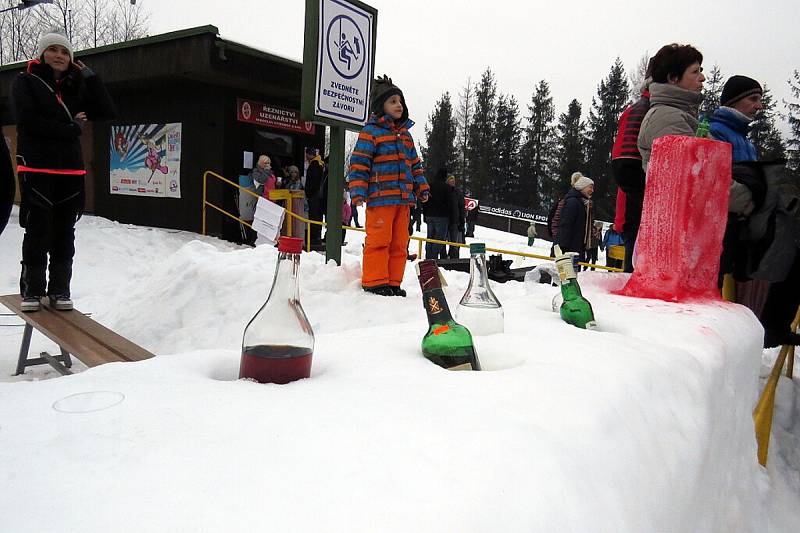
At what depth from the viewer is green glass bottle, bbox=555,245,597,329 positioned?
6.52ft

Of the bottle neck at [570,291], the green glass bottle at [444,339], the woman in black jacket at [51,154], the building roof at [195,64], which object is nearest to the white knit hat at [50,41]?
the woman in black jacket at [51,154]

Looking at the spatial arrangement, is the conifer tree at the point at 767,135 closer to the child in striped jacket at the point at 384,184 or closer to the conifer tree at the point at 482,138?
the conifer tree at the point at 482,138

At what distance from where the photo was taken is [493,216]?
94.7ft

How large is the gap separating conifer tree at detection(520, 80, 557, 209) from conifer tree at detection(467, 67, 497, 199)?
2.89 m

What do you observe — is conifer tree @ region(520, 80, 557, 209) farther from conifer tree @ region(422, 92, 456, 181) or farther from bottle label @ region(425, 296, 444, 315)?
bottle label @ region(425, 296, 444, 315)

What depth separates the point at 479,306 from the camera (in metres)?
1.78

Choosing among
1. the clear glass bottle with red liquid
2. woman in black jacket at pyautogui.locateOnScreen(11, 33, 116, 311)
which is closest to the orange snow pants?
woman in black jacket at pyautogui.locateOnScreen(11, 33, 116, 311)

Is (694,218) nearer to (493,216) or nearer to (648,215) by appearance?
(648,215)

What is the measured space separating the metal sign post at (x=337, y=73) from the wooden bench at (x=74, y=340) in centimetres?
239

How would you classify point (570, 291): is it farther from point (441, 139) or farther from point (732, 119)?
point (441, 139)

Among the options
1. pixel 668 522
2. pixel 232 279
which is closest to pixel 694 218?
pixel 668 522

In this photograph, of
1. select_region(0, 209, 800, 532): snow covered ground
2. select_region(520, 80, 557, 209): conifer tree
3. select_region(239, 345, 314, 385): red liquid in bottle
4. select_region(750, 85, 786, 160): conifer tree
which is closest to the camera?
select_region(0, 209, 800, 532): snow covered ground

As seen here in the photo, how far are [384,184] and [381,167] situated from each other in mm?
165

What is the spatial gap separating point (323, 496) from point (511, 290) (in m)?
5.41
